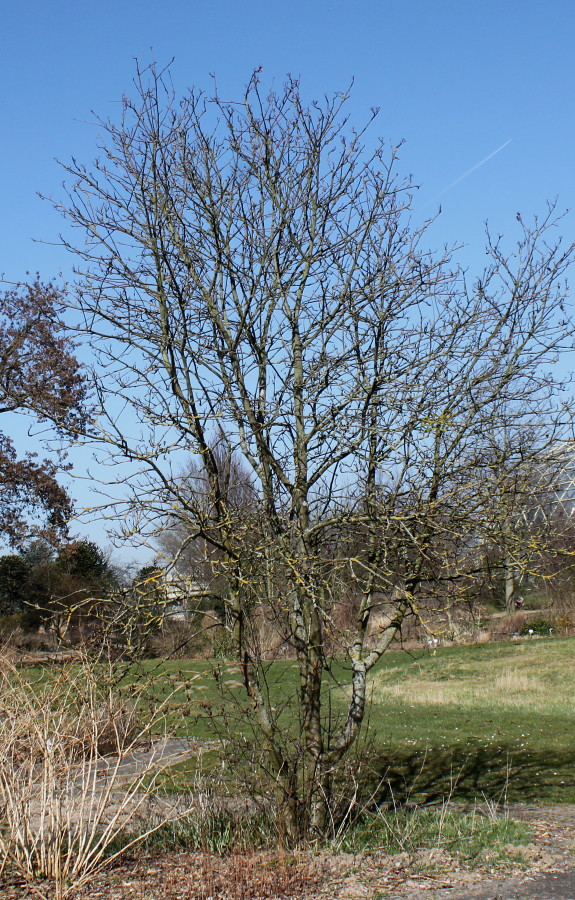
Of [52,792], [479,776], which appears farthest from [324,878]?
[479,776]

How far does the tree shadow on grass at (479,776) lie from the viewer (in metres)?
8.12

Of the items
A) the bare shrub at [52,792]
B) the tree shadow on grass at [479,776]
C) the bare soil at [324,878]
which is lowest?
the tree shadow on grass at [479,776]

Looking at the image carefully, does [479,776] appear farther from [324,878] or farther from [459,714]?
[459,714]

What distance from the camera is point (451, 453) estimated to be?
6.60 meters

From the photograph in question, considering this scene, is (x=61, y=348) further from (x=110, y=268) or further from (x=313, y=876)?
(x=313, y=876)

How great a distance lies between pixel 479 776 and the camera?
362 inches

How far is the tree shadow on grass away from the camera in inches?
320

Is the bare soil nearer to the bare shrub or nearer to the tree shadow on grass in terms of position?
the bare shrub

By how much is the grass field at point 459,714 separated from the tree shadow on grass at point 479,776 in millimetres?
13

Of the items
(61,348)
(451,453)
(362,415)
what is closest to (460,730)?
(451,453)

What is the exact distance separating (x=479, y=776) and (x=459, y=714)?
244 inches

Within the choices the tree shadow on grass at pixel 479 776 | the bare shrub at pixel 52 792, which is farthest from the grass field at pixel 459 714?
the bare shrub at pixel 52 792

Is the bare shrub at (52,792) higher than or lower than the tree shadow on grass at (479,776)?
higher

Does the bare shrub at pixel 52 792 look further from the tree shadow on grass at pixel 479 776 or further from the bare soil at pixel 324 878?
the tree shadow on grass at pixel 479 776
